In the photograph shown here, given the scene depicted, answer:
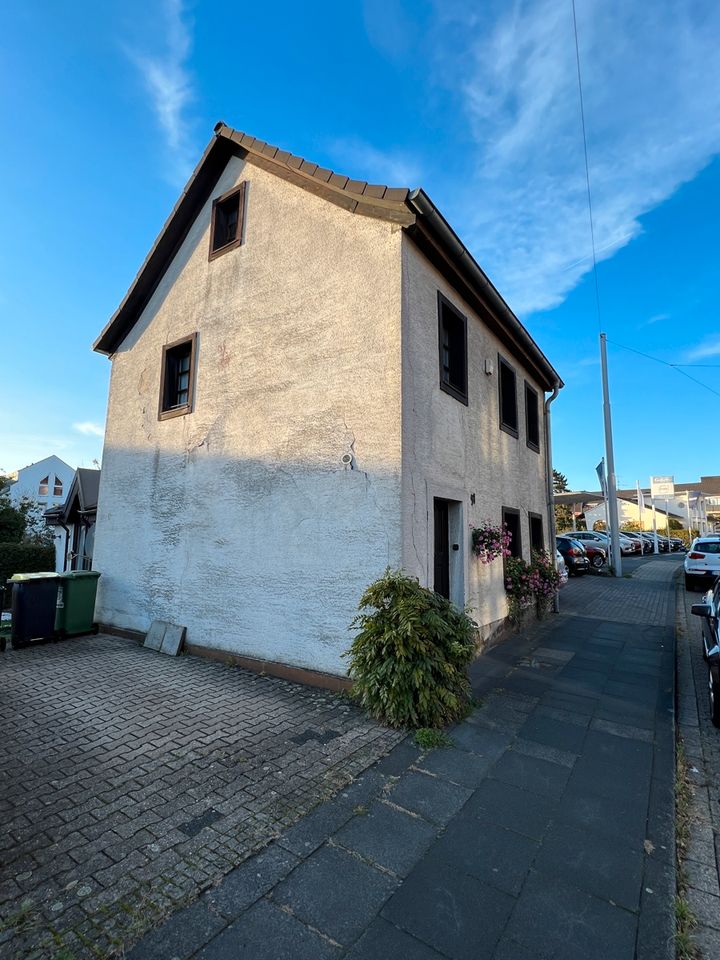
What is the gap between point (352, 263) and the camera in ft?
19.9

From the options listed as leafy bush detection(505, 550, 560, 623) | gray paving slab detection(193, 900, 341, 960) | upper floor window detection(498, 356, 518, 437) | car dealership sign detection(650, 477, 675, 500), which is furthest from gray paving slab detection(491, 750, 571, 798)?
car dealership sign detection(650, 477, 675, 500)

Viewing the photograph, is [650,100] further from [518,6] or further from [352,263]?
[352,263]

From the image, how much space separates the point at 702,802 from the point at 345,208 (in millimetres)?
7474

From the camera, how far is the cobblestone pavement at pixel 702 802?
2.25 m

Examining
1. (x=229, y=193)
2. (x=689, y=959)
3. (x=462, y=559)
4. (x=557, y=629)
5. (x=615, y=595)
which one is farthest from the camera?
(x=615, y=595)

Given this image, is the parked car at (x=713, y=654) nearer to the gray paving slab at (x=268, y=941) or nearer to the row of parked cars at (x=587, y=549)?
the gray paving slab at (x=268, y=941)

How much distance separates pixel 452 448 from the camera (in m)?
6.62

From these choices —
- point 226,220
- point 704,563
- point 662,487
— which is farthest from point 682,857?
point 662,487

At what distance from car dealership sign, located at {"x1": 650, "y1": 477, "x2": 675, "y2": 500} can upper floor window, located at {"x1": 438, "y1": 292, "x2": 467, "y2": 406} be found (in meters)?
25.3

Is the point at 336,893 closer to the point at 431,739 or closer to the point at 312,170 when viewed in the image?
the point at 431,739

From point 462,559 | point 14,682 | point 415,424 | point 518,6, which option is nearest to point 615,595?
point 462,559

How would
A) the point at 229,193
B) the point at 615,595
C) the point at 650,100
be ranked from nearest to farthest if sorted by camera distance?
the point at 650,100 → the point at 229,193 → the point at 615,595

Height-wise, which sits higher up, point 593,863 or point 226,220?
point 226,220

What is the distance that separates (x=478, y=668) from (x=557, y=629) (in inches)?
134
